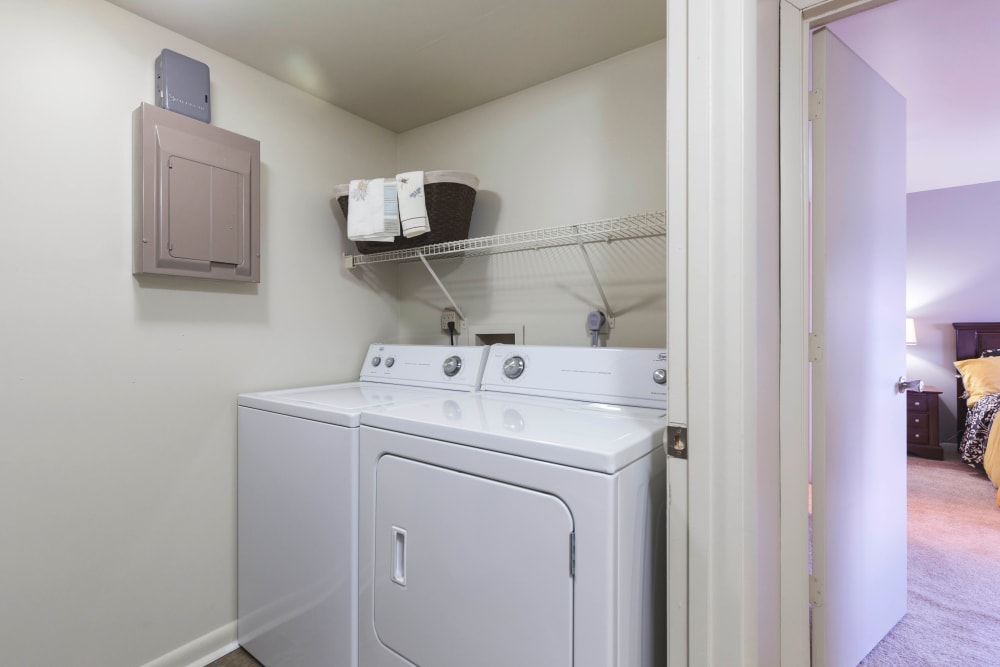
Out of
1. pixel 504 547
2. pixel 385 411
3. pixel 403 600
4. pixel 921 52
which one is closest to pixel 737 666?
pixel 504 547

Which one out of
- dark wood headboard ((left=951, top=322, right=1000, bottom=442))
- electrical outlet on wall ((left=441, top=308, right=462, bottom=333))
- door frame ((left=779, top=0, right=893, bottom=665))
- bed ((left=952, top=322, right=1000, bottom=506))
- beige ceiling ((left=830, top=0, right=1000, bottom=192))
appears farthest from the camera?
dark wood headboard ((left=951, top=322, right=1000, bottom=442))

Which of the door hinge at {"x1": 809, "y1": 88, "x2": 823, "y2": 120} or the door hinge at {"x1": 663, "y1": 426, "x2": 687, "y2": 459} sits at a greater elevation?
the door hinge at {"x1": 809, "y1": 88, "x2": 823, "y2": 120}

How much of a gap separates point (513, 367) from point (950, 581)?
2.29 m

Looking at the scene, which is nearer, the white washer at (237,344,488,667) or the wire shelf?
the white washer at (237,344,488,667)

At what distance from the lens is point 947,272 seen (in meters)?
4.38

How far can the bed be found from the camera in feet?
11.4

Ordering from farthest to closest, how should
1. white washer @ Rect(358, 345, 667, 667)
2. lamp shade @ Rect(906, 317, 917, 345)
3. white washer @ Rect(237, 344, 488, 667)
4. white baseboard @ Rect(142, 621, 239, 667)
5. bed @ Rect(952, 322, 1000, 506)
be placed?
1. lamp shade @ Rect(906, 317, 917, 345)
2. bed @ Rect(952, 322, 1000, 506)
3. white baseboard @ Rect(142, 621, 239, 667)
4. white washer @ Rect(237, 344, 488, 667)
5. white washer @ Rect(358, 345, 667, 667)

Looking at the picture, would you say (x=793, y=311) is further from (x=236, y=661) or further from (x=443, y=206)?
(x=236, y=661)

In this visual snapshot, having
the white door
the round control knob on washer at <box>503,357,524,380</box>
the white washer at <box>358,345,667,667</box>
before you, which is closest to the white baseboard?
the white washer at <box>358,345,667,667</box>

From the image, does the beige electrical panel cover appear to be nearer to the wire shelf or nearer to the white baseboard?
the wire shelf

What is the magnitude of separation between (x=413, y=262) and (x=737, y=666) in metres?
2.00

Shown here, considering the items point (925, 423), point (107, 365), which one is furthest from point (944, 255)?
point (107, 365)

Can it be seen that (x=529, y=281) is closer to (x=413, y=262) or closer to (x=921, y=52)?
(x=413, y=262)

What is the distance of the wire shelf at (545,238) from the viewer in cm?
161
